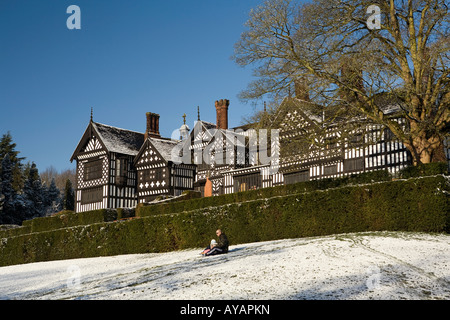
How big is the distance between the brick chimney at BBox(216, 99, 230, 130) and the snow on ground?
82.7ft

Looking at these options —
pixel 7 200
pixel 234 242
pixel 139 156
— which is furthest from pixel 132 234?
pixel 7 200

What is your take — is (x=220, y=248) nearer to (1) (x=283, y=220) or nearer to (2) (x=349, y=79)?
(1) (x=283, y=220)

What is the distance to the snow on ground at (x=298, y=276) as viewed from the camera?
11.0 meters

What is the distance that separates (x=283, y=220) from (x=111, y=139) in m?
29.3

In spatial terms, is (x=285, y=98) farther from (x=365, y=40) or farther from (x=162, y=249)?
(x=162, y=249)

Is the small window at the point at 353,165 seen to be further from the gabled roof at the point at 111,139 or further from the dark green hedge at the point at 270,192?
the gabled roof at the point at 111,139

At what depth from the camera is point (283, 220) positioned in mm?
20922

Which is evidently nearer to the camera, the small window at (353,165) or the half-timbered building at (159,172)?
the small window at (353,165)

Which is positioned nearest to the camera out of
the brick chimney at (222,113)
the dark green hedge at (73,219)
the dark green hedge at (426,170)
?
the dark green hedge at (426,170)

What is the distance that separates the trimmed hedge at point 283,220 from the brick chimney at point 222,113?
16.6 m

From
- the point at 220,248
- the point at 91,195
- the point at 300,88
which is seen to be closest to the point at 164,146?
the point at 91,195

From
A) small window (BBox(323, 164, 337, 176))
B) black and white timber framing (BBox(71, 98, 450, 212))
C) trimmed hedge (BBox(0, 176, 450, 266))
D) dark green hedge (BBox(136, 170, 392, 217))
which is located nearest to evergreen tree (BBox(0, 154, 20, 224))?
black and white timber framing (BBox(71, 98, 450, 212))

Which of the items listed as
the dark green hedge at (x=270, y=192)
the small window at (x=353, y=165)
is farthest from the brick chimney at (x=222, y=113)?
the small window at (x=353, y=165)

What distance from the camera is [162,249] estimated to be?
81.7ft
